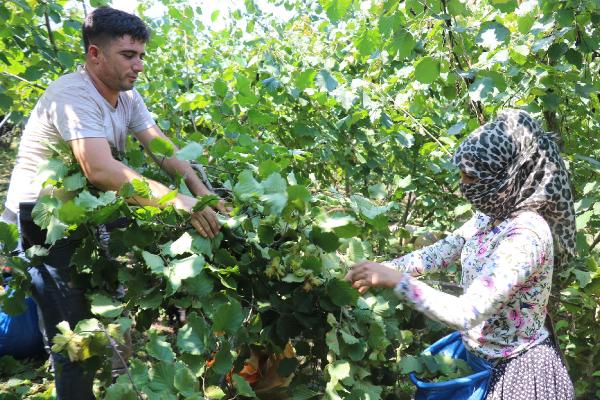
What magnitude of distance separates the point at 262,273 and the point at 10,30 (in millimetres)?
2265

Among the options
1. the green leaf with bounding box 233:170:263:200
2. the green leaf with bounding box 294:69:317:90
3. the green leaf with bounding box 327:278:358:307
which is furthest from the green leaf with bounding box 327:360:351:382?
the green leaf with bounding box 294:69:317:90

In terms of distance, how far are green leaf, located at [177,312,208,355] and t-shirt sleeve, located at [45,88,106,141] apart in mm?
772

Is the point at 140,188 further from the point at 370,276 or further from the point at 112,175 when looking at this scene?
the point at 370,276

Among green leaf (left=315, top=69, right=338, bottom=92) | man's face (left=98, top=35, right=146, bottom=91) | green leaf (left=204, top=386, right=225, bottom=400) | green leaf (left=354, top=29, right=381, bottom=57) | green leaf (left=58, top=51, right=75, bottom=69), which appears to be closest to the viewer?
green leaf (left=204, top=386, right=225, bottom=400)

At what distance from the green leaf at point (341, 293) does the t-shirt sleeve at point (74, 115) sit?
0.91 meters

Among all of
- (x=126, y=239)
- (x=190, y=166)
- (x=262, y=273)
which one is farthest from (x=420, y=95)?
(x=126, y=239)

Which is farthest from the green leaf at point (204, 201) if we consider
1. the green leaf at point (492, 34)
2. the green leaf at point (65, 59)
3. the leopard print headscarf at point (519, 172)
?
the green leaf at point (65, 59)

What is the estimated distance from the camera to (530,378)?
1604 mm

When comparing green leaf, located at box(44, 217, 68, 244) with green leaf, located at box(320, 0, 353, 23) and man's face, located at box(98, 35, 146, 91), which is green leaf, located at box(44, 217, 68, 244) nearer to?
man's face, located at box(98, 35, 146, 91)

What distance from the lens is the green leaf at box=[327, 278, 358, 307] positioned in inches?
56.0

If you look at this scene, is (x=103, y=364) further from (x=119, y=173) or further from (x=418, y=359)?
(x=418, y=359)

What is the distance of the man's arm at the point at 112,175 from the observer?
1456 mm

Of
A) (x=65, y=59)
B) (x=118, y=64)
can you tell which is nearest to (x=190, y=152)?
(x=118, y=64)

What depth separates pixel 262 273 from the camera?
1521 millimetres
